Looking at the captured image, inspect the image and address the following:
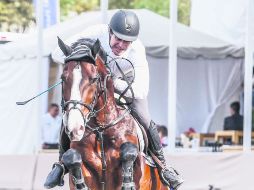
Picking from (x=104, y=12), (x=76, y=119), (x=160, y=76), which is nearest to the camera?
(x=76, y=119)

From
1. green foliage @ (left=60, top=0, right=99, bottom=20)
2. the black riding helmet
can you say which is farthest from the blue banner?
green foliage @ (left=60, top=0, right=99, bottom=20)

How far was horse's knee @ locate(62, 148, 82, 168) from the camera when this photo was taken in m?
9.12

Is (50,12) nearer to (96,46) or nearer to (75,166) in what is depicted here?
(96,46)

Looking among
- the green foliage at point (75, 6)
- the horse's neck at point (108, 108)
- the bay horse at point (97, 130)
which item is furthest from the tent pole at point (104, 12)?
the green foliage at point (75, 6)

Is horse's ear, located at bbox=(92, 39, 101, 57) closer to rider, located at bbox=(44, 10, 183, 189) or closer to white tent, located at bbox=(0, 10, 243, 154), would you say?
rider, located at bbox=(44, 10, 183, 189)

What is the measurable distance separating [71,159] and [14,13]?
2787 cm

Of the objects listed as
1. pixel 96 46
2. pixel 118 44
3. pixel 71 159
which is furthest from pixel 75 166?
pixel 118 44

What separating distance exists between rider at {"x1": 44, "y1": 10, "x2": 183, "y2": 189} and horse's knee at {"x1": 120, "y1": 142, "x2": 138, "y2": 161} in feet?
2.15

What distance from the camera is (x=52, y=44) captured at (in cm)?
2072

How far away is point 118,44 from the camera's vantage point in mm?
9797

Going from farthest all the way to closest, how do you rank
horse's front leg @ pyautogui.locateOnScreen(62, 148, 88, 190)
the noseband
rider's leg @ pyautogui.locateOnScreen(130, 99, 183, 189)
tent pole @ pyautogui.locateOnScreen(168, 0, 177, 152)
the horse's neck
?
tent pole @ pyautogui.locateOnScreen(168, 0, 177, 152) → rider's leg @ pyautogui.locateOnScreen(130, 99, 183, 189) → the horse's neck → horse's front leg @ pyautogui.locateOnScreen(62, 148, 88, 190) → the noseband

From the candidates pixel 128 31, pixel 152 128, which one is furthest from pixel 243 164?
pixel 128 31

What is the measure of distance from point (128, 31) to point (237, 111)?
1199 centimetres

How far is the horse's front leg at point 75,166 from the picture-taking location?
912cm
